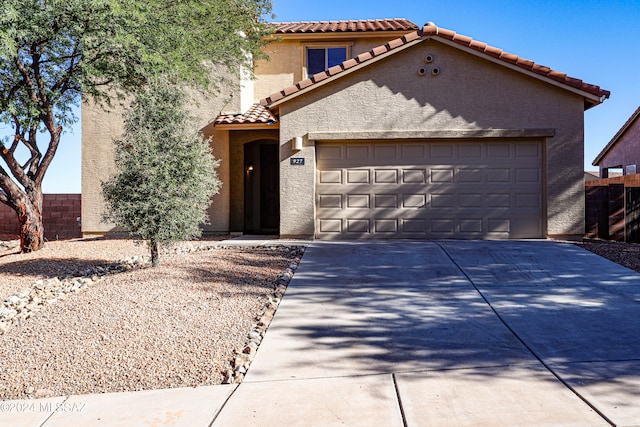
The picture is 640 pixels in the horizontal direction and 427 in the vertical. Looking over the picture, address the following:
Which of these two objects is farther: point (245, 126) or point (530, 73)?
point (245, 126)

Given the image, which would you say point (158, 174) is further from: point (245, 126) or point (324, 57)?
point (324, 57)

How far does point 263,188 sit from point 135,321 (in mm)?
10683

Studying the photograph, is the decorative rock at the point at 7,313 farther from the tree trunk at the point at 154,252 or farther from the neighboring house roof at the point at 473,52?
the neighboring house roof at the point at 473,52

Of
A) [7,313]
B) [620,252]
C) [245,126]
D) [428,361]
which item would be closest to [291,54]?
[245,126]

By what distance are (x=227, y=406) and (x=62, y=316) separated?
3.60m

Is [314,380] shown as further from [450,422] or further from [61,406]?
[61,406]

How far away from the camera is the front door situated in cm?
1692

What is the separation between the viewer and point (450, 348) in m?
5.76

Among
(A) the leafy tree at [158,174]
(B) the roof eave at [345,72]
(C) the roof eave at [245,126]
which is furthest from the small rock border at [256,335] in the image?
(C) the roof eave at [245,126]

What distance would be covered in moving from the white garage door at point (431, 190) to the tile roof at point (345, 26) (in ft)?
19.7

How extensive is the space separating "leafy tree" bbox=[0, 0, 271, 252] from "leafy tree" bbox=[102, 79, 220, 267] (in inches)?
89.5

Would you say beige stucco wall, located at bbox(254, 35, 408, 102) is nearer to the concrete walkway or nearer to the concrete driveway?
the concrete driveway

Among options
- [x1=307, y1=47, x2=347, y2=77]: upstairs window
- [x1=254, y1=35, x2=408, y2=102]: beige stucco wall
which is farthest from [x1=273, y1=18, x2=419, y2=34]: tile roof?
[x1=307, y1=47, x2=347, y2=77]: upstairs window

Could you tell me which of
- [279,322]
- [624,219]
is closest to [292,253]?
[279,322]
